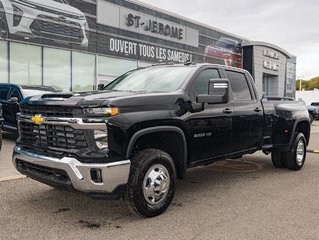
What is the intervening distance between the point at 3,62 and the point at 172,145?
615 inches

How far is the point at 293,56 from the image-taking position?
50.0 metres

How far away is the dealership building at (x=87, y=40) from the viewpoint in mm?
18594

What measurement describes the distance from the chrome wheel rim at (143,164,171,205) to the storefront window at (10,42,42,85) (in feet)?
51.8

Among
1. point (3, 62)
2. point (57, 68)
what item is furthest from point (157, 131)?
point (57, 68)

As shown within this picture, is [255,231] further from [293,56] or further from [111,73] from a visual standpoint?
[293,56]

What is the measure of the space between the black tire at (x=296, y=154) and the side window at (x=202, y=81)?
2.75m

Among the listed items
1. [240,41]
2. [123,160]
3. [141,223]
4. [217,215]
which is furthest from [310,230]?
[240,41]

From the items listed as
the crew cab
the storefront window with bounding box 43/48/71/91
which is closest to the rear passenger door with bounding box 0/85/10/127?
the storefront window with bounding box 43/48/71/91

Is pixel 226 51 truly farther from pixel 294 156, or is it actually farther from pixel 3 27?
pixel 294 156

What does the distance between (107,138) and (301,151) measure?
16.8 feet

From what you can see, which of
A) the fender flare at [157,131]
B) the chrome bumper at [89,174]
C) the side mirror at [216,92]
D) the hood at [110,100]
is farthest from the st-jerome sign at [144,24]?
the chrome bumper at [89,174]

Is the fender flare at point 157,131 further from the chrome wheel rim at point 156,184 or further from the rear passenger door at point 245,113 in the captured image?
the rear passenger door at point 245,113

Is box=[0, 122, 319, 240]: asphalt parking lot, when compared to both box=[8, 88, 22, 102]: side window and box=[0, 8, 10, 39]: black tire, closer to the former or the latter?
box=[8, 88, 22, 102]: side window

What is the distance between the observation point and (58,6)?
20.0 m
